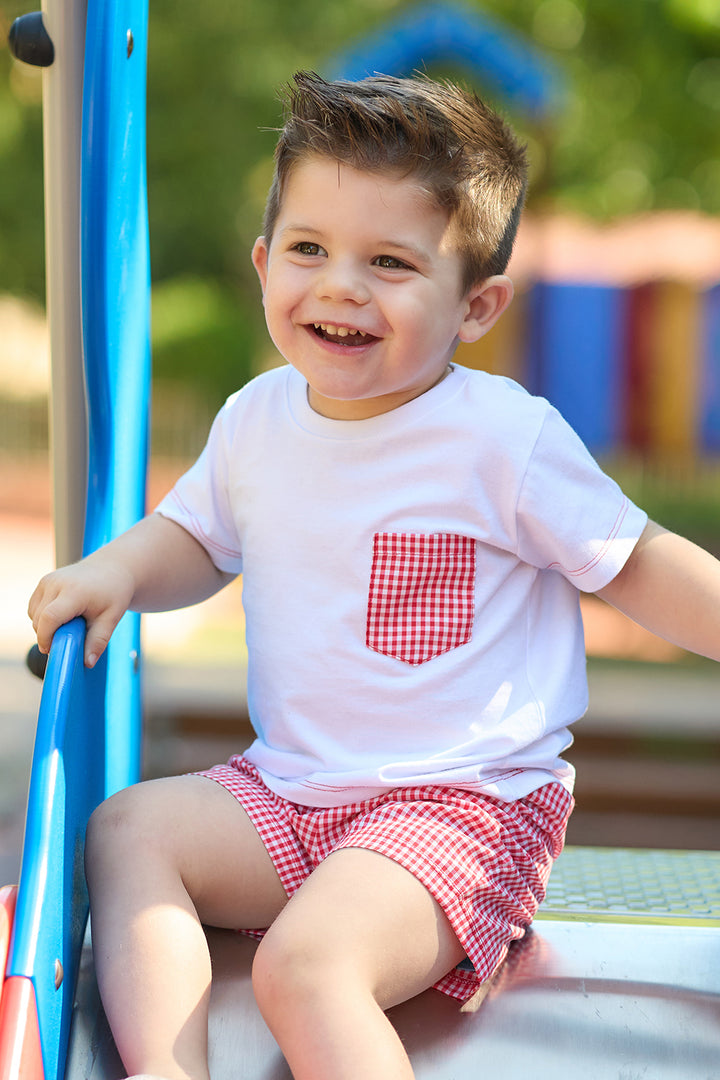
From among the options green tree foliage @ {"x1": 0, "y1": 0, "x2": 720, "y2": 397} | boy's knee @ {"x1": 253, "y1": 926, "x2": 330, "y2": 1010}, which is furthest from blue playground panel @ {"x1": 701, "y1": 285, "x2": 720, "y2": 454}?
boy's knee @ {"x1": 253, "y1": 926, "x2": 330, "y2": 1010}

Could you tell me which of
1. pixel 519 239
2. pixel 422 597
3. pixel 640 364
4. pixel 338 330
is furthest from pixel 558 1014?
pixel 640 364

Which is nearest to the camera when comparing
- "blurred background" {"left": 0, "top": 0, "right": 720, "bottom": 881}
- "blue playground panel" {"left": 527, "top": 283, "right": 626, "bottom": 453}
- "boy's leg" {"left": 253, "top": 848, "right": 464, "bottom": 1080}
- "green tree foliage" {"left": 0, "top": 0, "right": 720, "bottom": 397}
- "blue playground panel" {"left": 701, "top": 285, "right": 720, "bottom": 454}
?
"boy's leg" {"left": 253, "top": 848, "right": 464, "bottom": 1080}

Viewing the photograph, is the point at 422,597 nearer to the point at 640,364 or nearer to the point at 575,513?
the point at 575,513

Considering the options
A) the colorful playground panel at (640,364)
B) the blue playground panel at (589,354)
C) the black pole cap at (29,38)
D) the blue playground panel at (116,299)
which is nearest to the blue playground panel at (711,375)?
the colorful playground panel at (640,364)

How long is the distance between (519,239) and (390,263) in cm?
868

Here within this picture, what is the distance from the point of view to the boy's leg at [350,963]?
3.44 feet

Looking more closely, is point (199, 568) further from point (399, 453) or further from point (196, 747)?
point (196, 747)

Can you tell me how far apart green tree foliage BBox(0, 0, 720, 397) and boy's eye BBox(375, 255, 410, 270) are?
21.6 feet

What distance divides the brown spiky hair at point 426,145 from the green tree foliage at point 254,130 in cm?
644

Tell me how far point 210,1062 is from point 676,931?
Answer: 569 mm

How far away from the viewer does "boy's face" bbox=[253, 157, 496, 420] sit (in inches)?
50.4

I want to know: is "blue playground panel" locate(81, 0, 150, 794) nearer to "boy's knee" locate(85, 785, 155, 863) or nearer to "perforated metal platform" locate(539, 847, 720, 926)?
"boy's knee" locate(85, 785, 155, 863)

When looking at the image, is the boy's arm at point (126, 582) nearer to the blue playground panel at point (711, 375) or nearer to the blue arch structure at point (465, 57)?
the blue arch structure at point (465, 57)

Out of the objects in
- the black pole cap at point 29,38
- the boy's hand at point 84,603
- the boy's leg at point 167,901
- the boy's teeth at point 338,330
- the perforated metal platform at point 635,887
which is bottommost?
the perforated metal platform at point 635,887
